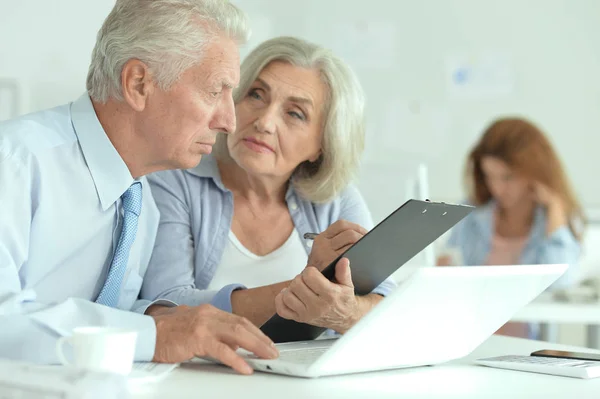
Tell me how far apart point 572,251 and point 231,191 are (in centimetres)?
210

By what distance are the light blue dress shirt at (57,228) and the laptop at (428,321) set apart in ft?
0.80

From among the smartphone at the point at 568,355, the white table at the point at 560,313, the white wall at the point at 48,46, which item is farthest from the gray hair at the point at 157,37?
the white table at the point at 560,313

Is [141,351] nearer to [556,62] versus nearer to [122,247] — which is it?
[122,247]

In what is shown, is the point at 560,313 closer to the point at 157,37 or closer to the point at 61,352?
the point at 157,37

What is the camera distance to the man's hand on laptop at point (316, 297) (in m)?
1.27

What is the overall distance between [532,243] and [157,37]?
2517mm

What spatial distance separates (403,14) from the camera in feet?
12.2

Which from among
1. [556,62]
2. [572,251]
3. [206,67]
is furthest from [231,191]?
[556,62]

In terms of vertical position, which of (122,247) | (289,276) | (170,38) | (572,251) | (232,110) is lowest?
(572,251)

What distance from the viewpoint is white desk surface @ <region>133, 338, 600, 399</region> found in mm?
954

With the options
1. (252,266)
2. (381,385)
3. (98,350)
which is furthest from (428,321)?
(252,266)

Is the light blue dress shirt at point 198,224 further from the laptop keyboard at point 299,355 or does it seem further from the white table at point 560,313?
the white table at point 560,313

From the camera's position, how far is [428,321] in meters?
1.08

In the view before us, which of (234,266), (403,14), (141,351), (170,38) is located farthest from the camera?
(403,14)
